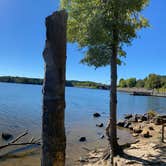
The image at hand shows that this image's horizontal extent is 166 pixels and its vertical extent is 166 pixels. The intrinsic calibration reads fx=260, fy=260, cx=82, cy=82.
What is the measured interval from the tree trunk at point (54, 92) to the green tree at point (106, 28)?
7500mm

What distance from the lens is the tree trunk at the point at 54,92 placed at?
2816 mm

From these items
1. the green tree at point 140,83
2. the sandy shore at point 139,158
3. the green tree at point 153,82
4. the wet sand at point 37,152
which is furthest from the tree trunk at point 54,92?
the green tree at point 140,83

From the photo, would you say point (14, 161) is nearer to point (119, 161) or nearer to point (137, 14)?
point (119, 161)

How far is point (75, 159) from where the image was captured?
1267cm

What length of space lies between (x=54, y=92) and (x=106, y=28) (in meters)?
7.97

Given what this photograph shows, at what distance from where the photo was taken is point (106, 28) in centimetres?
1038

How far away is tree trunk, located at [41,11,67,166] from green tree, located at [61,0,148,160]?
295 inches

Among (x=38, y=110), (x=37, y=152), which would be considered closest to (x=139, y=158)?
(x=37, y=152)

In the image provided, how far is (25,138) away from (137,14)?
11500 mm

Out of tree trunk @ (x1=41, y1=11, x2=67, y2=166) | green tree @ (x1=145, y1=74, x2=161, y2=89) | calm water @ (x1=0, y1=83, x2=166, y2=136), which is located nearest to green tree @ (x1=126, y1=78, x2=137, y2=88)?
green tree @ (x1=145, y1=74, x2=161, y2=89)

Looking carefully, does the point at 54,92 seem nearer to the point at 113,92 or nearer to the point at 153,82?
the point at 113,92

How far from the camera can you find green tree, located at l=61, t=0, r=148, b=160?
10.2 metres

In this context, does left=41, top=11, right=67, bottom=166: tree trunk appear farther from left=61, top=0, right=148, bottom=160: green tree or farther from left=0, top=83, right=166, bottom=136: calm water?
left=0, top=83, right=166, bottom=136: calm water

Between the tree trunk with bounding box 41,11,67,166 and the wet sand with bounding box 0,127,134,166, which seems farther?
the wet sand with bounding box 0,127,134,166
